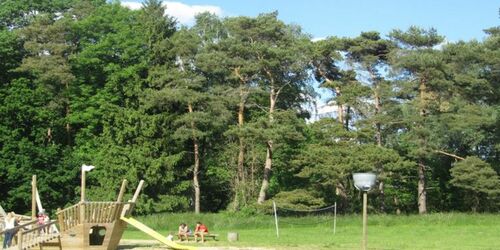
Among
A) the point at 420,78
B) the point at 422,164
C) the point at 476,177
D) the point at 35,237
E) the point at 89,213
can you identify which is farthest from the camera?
the point at 422,164

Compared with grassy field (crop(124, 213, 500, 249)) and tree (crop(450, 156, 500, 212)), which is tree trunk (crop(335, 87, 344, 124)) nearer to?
tree (crop(450, 156, 500, 212))

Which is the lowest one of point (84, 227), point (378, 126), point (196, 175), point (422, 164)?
point (84, 227)

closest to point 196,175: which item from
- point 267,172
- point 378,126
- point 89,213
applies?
point 267,172

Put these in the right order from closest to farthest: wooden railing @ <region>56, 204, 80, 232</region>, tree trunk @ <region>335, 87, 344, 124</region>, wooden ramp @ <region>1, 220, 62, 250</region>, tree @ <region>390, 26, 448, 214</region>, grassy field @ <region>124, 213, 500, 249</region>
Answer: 1. wooden ramp @ <region>1, 220, 62, 250</region>
2. wooden railing @ <region>56, 204, 80, 232</region>
3. grassy field @ <region>124, 213, 500, 249</region>
4. tree @ <region>390, 26, 448, 214</region>
5. tree trunk @ <region>335, 87, 344, 124</region>

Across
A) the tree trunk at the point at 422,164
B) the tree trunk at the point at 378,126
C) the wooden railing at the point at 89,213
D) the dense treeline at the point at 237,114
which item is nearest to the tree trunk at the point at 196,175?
the dense treeline at the point at 237,114

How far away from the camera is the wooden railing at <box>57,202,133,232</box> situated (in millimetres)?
24422

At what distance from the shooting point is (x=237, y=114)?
5519 cm

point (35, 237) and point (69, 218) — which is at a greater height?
point (69, 218)

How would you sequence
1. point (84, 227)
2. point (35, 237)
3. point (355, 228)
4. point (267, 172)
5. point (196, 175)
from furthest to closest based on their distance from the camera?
point (196, 175) → point (267, 172) → point (355, 228) → point (84, 227) → point (35, 237)

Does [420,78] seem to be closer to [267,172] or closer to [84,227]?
[267,172]

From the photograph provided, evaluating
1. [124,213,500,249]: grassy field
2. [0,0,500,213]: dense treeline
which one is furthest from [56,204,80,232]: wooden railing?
[0,0,500,213]: dense treeline

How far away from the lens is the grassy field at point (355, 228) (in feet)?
95.9

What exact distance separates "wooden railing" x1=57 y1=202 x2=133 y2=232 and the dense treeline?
2378 centimetres

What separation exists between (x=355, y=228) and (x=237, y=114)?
18346 mm
